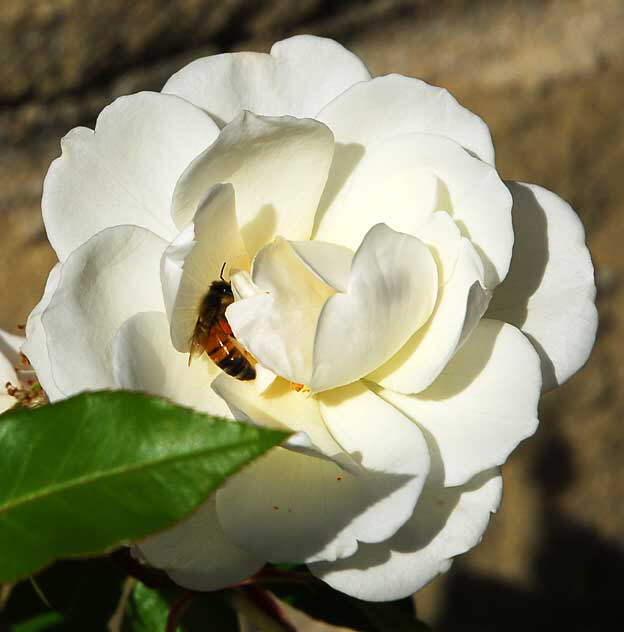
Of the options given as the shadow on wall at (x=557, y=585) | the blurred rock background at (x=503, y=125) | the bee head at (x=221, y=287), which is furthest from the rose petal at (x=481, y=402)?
the shadow on wall at (x=557, y=585)

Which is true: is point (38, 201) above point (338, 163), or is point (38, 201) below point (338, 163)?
below

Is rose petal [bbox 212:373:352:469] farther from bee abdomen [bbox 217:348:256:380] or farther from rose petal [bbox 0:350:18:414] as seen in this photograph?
rose petal [bbox 0:350:18:414]

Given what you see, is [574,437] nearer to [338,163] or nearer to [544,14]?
[544,14]

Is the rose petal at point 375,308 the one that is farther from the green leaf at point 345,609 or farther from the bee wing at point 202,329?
the green leaf at point 345,609

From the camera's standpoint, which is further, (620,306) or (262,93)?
(620,306)

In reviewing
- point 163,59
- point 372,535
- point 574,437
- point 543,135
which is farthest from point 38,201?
point 372,535

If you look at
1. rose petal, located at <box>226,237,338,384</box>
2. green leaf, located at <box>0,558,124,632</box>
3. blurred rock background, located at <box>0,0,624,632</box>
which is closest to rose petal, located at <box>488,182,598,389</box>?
rose petal, located at <box>226,237,338,384</box>
